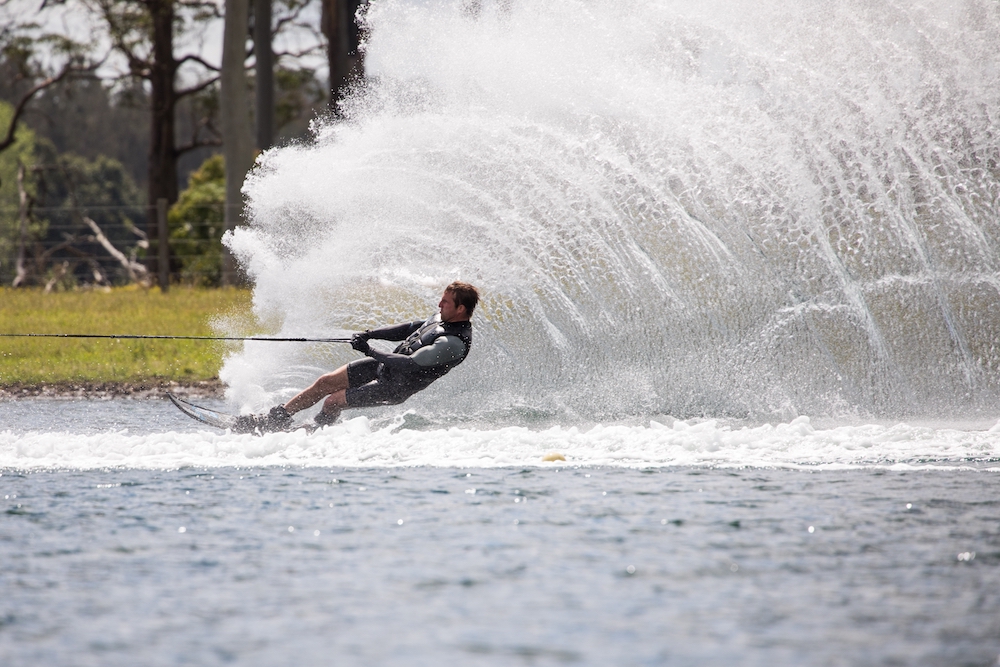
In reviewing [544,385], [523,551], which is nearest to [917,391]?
[544,385]

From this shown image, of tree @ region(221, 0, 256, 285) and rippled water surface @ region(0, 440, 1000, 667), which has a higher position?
tree @ region(221, 0, 256, 285)

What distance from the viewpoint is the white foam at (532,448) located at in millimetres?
7648

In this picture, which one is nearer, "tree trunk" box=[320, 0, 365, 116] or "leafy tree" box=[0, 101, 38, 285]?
"tree trunk" box=[320, 0, 365, 116]

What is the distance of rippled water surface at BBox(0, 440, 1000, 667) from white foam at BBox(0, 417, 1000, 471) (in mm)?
341

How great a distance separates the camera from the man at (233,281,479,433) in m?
8.88

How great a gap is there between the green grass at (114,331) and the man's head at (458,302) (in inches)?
222

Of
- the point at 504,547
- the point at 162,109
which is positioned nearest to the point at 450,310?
the point at 504,547

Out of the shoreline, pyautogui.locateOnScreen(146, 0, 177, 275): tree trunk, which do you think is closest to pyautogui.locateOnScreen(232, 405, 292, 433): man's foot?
the shoreline

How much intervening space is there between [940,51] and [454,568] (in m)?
7.73

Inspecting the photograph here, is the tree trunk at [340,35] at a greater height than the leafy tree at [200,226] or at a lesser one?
greater

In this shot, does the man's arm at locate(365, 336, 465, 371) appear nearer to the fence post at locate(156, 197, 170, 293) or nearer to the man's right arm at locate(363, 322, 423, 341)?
the man's right arm at locate(363, 322, 423, 341)

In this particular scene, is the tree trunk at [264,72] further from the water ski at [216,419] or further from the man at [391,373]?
the man at [391,373]

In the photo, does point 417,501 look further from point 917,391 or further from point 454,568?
point 917,391

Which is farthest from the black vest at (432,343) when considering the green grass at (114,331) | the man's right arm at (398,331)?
the green grass at (114,331)
